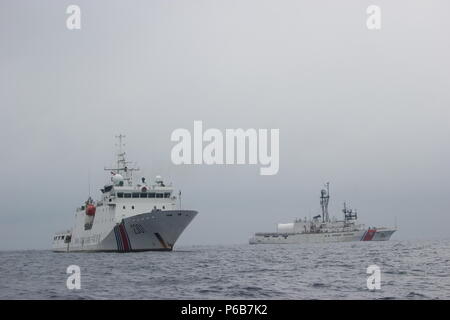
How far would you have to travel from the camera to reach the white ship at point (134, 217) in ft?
209

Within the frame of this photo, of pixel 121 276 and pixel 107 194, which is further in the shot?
pixel 107 194

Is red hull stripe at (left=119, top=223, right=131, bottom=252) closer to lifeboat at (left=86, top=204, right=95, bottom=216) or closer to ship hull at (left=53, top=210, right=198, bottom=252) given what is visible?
ship hull at (left=53, top=210, right=198, bottom=252)

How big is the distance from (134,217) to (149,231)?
2208 mm

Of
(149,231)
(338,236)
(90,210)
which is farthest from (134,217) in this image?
(338,236)

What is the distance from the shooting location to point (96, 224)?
2852 inches

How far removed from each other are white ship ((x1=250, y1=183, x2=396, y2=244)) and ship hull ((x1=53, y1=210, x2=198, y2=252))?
78.9 metres

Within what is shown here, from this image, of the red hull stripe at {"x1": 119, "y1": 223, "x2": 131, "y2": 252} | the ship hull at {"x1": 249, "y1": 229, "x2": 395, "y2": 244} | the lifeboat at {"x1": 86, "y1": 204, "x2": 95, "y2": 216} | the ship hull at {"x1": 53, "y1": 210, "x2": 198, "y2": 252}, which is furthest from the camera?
the ship hull at {"x1": 249, "y1": 229, "x2": 395, "y2": 244}

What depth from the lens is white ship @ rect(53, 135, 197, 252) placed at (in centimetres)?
6384

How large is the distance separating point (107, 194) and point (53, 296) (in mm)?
46615

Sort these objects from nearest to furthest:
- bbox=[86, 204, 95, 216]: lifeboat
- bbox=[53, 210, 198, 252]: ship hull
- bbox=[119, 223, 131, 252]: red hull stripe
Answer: bbox=[53, 210, 198, 252]: ship hull, bbox=[119, 223, 131, 252]: red hull stripe, bbox=[86, 204, 95, 216]: lifeboat

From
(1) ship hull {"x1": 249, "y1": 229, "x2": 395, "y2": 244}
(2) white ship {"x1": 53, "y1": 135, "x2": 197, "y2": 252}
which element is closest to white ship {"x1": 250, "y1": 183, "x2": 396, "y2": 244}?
(1) ship hull {"x1": 249, "y1": 229, "x2": 395, "y2": 244}
